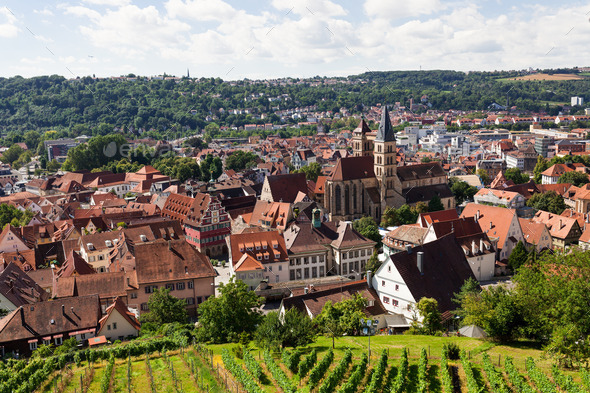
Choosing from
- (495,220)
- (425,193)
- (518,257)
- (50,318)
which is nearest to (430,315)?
(518,257)

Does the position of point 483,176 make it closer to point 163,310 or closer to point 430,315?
point 430,315

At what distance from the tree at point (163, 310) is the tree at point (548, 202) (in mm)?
66889

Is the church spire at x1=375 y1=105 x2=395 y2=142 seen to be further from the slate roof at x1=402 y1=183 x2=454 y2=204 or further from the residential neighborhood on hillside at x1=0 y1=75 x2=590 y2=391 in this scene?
the slate roof at x1=402 y1=183 x2=454 y2=204

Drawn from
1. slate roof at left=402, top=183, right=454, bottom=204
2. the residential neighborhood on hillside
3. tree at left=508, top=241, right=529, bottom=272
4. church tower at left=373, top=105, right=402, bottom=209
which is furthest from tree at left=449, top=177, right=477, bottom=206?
tree at left=508, top=241, right=529, bottom=272

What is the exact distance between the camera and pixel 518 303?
34.6 metres

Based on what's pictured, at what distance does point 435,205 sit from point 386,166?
10141 millimetres

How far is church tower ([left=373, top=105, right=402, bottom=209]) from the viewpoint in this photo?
8894cm

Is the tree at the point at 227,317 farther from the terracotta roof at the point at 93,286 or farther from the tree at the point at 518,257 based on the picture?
the tree at the point at 518,257

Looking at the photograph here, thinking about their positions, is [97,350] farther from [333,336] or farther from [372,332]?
[372,332]

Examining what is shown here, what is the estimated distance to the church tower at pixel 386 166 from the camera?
88.9 m

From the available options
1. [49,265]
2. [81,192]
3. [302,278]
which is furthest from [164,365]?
[81,192]

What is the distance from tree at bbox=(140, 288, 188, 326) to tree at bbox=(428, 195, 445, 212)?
5538cm

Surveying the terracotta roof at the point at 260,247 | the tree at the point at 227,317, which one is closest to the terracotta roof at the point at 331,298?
the tree at the point at 227,317

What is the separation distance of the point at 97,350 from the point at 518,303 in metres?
26.9
